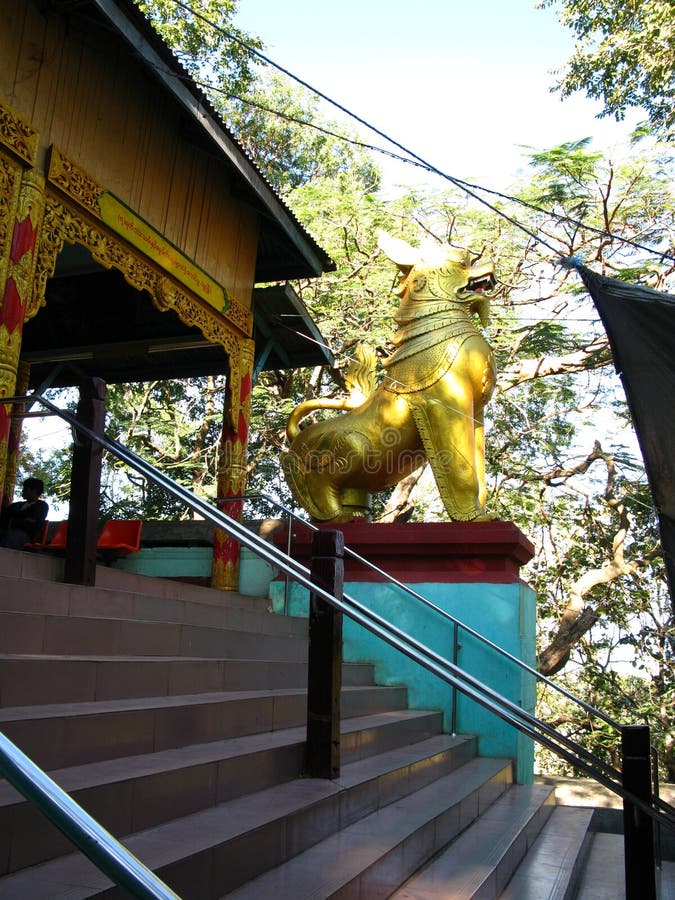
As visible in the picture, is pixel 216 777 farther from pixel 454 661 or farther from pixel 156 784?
pixel 454 661

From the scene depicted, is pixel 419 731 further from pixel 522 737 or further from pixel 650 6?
pixel 650 6

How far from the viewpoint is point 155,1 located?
50.7ft

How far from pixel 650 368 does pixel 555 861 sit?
2.75 metres

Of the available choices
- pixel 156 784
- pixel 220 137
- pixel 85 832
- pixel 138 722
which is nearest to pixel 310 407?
pixel 220 137

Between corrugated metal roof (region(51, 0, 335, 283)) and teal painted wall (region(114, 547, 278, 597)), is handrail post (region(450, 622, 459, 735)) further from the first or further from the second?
corrugated metal roof (region(51, 0, 335, 283))

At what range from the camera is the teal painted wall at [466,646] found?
21.0ft

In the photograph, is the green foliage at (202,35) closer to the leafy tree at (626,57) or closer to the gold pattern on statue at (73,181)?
the leafy tree at (626,57)

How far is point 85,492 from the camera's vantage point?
4.73 m

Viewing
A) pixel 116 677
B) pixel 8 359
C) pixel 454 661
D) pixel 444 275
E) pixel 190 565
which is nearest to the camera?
pixel 116 677

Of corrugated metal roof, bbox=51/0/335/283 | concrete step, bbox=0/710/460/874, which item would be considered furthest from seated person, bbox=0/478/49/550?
concrete step, bbox=0/710/460/874

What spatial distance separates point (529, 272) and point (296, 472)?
7.61 metres

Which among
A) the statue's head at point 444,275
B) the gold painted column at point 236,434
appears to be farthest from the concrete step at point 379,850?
the statue's head at point 444,275

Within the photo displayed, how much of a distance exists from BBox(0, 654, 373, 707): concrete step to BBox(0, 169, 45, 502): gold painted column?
2.14 metres

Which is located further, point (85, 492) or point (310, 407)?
point (310, 407)
